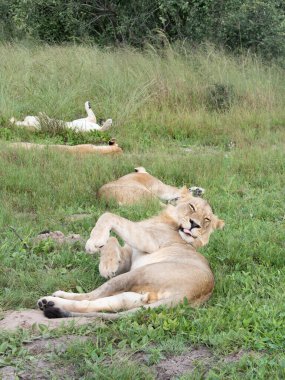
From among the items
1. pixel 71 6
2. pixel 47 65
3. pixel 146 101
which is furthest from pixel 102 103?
pixel 71 6

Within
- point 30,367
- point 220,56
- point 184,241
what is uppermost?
point 30,367

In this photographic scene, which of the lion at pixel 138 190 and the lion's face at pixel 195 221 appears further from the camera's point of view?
the lion at pixel 138 190

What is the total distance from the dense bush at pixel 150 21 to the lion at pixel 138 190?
7154 millimetres

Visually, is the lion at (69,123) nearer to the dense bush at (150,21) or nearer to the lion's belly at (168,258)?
the dense bush at (150,21)

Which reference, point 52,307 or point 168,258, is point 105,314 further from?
point 168,258

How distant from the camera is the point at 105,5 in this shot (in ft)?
50.2

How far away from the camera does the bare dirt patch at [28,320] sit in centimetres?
334

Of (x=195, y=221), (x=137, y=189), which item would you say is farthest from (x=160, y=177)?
(x=195, y=221)

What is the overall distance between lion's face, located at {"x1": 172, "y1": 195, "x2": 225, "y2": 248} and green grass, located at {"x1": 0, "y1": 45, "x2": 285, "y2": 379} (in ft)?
0.41

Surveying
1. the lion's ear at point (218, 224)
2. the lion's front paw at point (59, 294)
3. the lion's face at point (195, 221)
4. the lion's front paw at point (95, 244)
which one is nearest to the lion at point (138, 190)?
the lion's ear at point (218, 224)

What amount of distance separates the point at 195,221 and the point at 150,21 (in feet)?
36.4

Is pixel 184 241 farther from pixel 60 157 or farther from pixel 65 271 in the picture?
pixel 60 157

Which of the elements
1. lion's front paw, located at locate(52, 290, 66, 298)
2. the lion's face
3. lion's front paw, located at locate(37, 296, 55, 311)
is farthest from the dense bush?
lion's front paw, located at locate(37, 296, 55, 311)

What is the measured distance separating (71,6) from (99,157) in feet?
28.6
